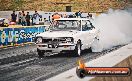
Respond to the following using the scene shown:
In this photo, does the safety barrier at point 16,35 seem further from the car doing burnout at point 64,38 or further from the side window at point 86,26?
the side window at point 86,26

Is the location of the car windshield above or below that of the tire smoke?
above

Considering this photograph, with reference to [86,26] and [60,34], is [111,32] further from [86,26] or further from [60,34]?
[60,34]

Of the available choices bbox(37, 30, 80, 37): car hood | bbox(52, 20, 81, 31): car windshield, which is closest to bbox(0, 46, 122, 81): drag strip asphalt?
bbox(37, 30, 80, 37): car hood

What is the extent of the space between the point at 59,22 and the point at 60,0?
2214 inches

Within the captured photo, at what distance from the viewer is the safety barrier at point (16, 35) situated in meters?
22.1

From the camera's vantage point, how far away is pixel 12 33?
23203mm

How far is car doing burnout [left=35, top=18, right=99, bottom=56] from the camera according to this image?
51.6 ft

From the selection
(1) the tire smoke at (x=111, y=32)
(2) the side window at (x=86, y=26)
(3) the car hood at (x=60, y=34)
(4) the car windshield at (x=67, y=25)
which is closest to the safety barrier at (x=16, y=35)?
(1) the tire smoke at (x=111, y=32)

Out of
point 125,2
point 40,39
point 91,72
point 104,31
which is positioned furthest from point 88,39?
point 125,2

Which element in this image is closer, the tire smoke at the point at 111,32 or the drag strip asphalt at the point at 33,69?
the drag strip asphalt at the point at 33,69

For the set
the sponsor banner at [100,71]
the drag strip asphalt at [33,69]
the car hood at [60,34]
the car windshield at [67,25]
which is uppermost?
the sponsor banner at [100,71]

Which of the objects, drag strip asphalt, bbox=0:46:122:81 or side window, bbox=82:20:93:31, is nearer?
drag strip asphalt, bbox=0:46:122:81

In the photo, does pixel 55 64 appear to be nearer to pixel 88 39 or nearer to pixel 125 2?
pixel 88 39

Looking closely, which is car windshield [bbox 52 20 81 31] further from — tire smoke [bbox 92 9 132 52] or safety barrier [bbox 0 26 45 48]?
safety barrier [bbox 0 26 45 48]
